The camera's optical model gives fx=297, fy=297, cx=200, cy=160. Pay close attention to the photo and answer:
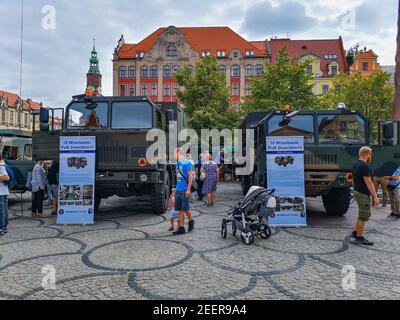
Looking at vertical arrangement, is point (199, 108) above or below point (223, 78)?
below

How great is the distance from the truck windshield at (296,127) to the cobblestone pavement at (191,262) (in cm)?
229

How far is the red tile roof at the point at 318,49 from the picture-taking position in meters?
54.1

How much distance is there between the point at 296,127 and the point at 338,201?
2.46 metres

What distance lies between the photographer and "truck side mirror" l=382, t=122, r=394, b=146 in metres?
6.80

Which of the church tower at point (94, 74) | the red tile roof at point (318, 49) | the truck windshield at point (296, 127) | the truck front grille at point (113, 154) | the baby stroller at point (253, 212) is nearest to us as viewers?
the baby stroller at point (253, 212)

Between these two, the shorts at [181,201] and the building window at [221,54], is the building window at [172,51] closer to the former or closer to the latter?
the building window at [221,54]

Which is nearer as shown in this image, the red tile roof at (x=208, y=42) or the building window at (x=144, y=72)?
the building window at (x=144, y=72)

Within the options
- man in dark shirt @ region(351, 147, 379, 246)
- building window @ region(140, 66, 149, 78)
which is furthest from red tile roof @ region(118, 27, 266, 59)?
man in dark shirt @ region(351, 147, 379, 246)

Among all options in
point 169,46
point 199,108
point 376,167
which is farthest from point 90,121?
point 169,46

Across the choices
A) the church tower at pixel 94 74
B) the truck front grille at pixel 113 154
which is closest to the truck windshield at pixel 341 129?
the truck front grille at pixel 113 154

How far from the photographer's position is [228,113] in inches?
1084

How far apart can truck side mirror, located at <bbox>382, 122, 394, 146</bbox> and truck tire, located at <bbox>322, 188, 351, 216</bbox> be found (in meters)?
1.59
